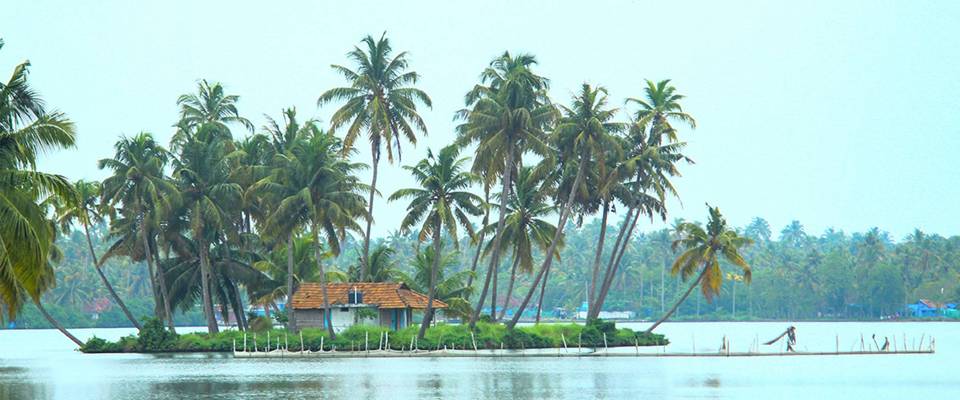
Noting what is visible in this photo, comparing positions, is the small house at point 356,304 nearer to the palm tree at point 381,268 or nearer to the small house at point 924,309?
the palm tree at point 381,268

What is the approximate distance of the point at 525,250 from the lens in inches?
3450

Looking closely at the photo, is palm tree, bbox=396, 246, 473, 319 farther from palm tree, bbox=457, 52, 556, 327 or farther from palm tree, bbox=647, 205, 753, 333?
palm tree, bbox=647, 205, 753, 333

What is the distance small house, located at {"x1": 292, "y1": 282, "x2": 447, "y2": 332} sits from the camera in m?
84.2

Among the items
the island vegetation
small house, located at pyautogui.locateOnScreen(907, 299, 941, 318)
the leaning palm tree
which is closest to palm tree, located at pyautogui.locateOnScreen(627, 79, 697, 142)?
the island vegetation

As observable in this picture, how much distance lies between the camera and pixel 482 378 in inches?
2448

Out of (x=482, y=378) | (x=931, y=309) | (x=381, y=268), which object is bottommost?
(x=482, y=378)

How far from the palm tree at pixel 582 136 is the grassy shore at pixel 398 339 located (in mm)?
2571

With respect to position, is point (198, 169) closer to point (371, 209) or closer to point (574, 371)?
point (371, 209)

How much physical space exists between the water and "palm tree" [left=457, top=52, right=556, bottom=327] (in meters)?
13.1

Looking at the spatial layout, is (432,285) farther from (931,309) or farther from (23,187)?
(931,309)

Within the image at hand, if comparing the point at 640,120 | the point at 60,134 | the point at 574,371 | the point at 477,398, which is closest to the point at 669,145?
the point at 640,120

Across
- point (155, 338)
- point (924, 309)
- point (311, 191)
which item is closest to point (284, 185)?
point (311, 191)

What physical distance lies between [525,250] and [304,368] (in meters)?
21.8

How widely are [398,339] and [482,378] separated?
2012cm
